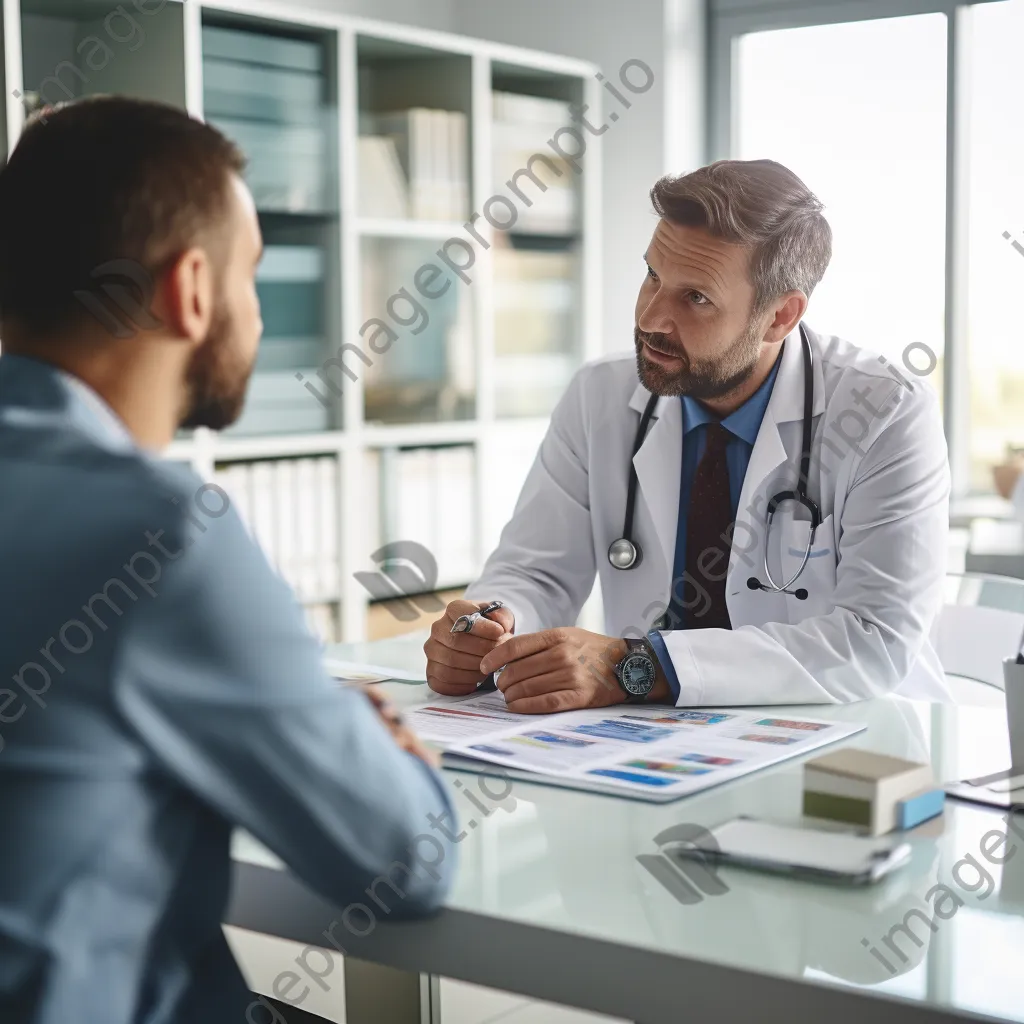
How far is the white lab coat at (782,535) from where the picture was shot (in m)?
1.67

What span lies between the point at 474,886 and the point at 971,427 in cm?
349

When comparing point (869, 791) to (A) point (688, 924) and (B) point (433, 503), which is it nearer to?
(A) point (688, 924)

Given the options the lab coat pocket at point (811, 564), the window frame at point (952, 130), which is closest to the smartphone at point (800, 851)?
the lab coat pocket at point (811, 564)

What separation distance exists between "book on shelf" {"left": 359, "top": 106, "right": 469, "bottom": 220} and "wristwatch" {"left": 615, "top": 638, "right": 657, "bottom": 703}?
235 centimetres

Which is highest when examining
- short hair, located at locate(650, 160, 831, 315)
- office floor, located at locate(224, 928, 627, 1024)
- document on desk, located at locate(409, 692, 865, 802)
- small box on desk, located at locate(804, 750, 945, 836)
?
short hair, located at locate(650, 160, 831, 315)

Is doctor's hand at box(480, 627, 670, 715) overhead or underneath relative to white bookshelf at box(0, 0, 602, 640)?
underneath

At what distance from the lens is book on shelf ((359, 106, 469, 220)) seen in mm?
3668

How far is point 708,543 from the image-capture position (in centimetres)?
203

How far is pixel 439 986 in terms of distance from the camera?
157 cm

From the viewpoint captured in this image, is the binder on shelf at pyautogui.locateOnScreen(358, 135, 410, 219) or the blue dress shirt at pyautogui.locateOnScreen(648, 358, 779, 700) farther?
the binder on shelf at pyautogui.locateOnScreen(358, 135, 410, 219)

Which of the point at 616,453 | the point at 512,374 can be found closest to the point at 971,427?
the point at 512,374

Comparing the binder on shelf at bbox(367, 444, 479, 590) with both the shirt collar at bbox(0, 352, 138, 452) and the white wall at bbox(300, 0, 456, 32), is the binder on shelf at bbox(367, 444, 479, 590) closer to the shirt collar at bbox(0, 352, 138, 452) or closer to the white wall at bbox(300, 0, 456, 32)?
the white wall at bbox(300, 0, 456, 32)

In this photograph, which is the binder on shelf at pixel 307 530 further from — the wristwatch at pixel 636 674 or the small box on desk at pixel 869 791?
the small box on desk at pixel 869 791

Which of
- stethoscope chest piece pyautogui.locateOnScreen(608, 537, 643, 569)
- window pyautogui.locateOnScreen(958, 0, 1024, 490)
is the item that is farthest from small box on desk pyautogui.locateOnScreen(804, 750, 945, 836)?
window pyautogui.locateOnScreen(958, 0, 1024, 490)
